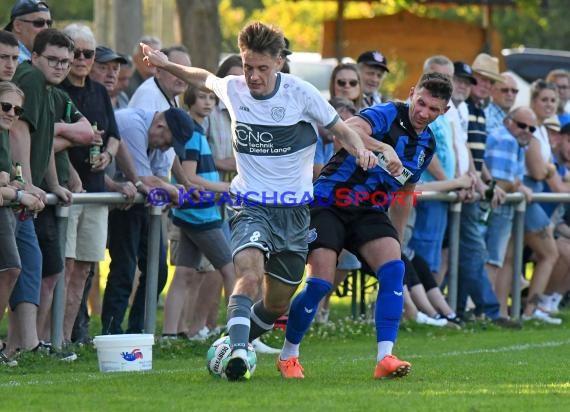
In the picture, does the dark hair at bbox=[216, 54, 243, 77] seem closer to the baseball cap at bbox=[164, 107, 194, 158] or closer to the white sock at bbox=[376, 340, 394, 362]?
the baseball cap at bbox=[164, 107, 194, 158]

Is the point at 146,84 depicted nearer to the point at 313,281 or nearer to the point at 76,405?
the point at 313,281

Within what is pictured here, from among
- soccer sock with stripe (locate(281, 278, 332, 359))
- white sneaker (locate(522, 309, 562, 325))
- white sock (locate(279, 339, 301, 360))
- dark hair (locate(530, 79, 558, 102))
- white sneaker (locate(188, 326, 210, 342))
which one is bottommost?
white sneaker (locate(522, 309, 562, 325))

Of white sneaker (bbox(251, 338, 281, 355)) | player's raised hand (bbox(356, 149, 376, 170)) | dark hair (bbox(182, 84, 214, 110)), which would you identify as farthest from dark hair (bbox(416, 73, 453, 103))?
dark hair (bbox(182, 84, 214, 110))

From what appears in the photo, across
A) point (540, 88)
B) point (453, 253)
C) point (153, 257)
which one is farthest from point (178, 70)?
point (540, 88)

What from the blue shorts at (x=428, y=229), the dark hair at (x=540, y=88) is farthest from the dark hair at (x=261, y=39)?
the dark hair at (x=540, y=88)

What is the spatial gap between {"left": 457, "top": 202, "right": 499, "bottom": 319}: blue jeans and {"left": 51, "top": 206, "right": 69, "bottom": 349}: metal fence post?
5.21 m

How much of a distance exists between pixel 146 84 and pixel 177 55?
0.39 metres

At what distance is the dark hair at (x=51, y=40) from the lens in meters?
11.4

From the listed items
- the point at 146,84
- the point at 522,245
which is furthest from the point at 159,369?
the point at 522,245

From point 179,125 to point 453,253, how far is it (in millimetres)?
3881

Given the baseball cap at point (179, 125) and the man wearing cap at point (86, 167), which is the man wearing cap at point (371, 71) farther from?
the man wearing cap at point (86, 167)

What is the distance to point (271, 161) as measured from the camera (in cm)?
977

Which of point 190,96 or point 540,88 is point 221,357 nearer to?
point 190,96

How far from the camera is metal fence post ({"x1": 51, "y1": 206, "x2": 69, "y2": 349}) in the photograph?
11.6 metres
